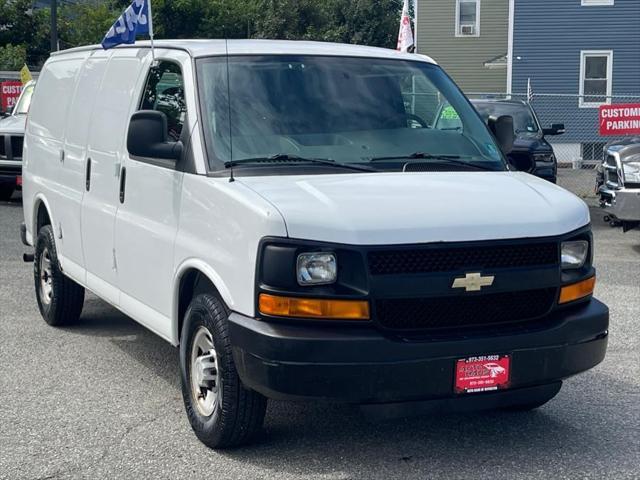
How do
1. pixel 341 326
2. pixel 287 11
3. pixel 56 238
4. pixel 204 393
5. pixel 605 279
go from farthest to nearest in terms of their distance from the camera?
pixel 287 11, pixel 605 279, pixel 56 238, pixel 204 393, pixel 341 326

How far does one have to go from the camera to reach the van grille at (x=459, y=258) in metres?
4.72

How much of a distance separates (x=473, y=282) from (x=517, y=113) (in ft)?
48.0

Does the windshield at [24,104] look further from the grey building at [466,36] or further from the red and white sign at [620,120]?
the grey building at [466,36]

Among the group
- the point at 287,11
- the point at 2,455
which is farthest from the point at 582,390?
the point at 287,11

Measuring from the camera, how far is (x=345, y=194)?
16.3 feet

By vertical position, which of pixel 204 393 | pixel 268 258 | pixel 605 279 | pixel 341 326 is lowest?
pixel 605 279

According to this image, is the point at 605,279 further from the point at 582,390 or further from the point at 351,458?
the point at 351,458

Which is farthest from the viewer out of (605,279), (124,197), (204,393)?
(605,279)

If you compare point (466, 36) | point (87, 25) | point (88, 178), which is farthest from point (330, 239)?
point (87, 25)

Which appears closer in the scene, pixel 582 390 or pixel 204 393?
pixel 204 393

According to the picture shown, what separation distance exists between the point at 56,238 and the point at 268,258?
3545 mm

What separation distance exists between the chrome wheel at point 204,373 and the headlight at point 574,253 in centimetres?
172

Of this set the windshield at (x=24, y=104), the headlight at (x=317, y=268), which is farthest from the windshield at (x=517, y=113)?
the headlight at (x=317, y=268)

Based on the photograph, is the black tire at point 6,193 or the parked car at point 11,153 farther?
the black tire at point 6,193
